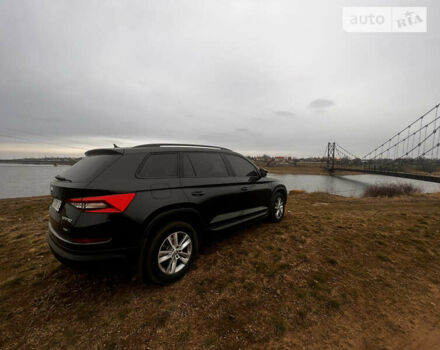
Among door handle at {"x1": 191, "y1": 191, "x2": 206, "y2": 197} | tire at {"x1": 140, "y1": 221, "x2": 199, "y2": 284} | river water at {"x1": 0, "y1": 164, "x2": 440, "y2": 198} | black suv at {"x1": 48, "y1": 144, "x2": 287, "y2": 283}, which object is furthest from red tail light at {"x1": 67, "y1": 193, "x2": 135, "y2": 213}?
river water at {"x1": 0, "y1": 164, "x2": 440, "y2": 198}

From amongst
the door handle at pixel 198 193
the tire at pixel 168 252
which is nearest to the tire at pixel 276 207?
the door handle at pixel 198 193

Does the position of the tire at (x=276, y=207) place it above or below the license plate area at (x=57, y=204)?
below

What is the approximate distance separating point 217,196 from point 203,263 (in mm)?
1023

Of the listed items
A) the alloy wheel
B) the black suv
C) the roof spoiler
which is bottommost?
the alloy wheel

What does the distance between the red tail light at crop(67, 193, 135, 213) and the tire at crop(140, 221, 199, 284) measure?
1.67 ft

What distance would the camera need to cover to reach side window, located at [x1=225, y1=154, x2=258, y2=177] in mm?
3426

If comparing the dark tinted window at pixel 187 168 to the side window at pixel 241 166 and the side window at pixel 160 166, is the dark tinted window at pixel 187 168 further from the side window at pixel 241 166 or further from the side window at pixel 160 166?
the side window at pixel 241 166

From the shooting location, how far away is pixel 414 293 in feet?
7.29

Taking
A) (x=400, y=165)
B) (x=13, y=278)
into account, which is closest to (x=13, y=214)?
(x=13, y=278)

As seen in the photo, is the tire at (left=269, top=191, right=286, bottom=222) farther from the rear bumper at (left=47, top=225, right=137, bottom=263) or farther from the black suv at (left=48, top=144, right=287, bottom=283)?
the rear bumper at (left=47, top=225, right=137, bottom=263)

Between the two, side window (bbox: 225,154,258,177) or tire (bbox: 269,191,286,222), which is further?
tire (bbox: 269,191,286,222)

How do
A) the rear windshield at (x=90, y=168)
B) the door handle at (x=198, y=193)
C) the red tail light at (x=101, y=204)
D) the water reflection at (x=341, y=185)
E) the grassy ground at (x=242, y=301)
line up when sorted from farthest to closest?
1. the water reflection at (x=341, y=185)
2. the door handle at (x=198, y=193)
3. the rear windshield at (x=90, y=168)
4. the red tail light at (x=101, y=204)
5. the grassy ground at (x=242, y=301)

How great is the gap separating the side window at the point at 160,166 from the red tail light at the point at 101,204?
39 centimetres

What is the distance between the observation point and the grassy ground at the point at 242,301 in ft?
5.36
